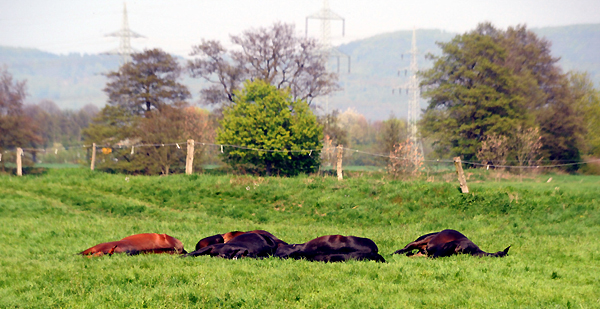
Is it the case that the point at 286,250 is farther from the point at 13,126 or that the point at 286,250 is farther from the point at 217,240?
the point at 13,126

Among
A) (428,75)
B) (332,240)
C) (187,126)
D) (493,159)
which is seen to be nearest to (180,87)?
(187,126)

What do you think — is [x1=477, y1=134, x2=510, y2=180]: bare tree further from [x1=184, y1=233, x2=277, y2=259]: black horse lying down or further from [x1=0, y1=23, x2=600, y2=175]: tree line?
[x1=184, y1=233, x2=277, y2=259]: black horse lying down

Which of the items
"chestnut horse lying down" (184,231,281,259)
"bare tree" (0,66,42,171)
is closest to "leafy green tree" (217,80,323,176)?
"chestnut horse lying down" (184,231,281,259)

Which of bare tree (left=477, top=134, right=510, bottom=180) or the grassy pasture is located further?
bare tree (left=477, top=134, right=510, bottom=180)

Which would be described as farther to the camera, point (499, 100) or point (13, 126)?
point (13, 126)

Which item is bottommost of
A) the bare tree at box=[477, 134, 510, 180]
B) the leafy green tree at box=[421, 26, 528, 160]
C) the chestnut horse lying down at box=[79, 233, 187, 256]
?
the chestnut horse lying down at box=[79, 233, 187, 256]

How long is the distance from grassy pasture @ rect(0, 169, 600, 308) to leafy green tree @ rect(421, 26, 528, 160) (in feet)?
80.3

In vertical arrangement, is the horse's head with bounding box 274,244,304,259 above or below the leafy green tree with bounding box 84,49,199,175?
below

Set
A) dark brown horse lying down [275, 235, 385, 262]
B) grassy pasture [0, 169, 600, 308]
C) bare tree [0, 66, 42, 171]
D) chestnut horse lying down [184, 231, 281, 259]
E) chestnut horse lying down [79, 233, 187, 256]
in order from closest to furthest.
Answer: grassy pasture [0, 169, 600, 308]
dark brown horse lying down [275, 235, 385, 262]
chestnut horse lying down [184, 231, 281, 259]
chestnut horse lying down [79, 233, 187, 256]
bare tree [0, 66, 42, 171]

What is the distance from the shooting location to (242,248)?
27.2 feet

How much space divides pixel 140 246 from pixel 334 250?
155 inches

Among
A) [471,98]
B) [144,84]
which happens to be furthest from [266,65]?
[471,98]

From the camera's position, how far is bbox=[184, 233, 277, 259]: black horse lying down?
8.21 metres

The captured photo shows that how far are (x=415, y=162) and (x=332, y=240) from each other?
24710mm
